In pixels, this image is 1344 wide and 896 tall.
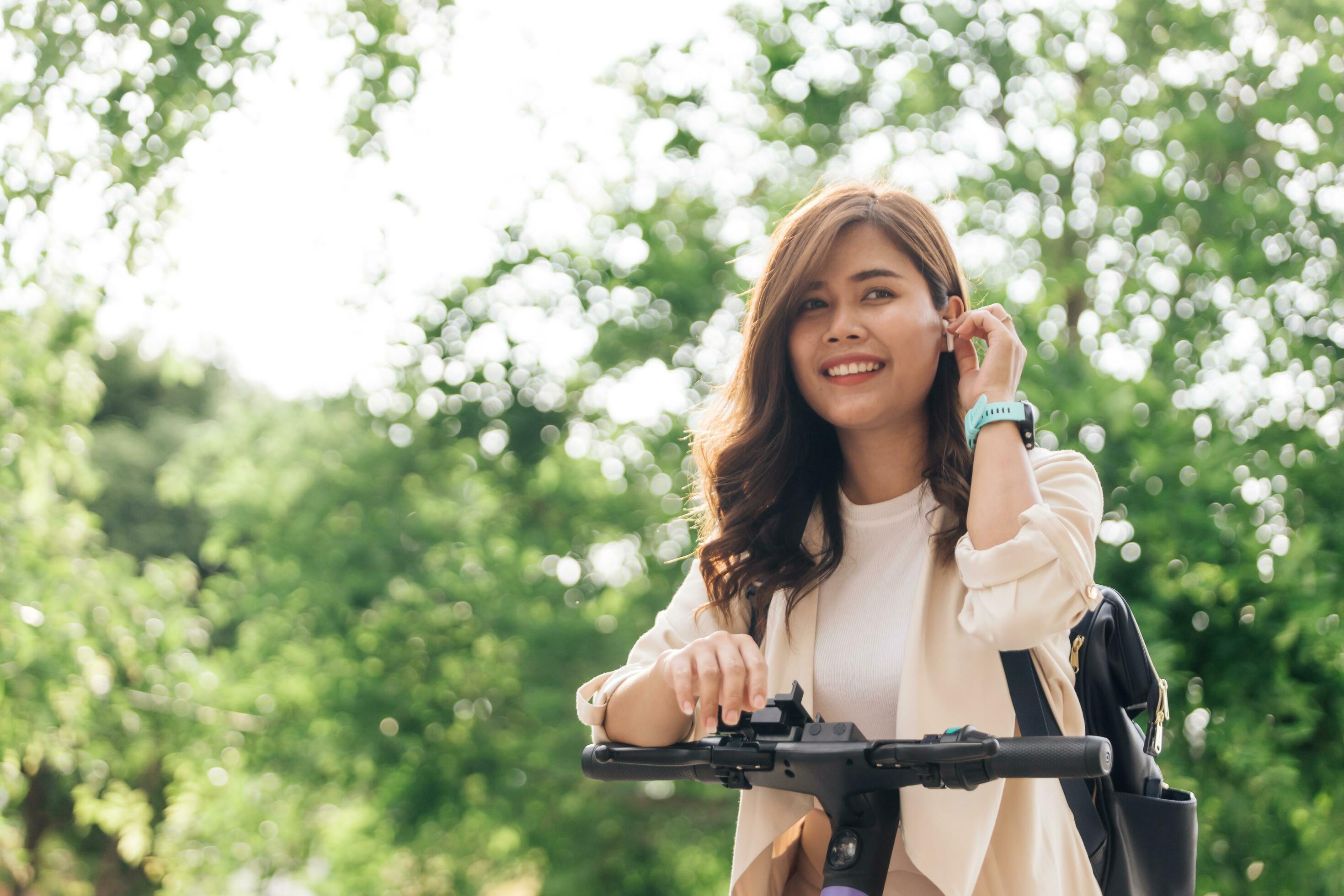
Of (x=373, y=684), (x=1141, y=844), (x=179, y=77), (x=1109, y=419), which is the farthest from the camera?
(x=373, y=684)

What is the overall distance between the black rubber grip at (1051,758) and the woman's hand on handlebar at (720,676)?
1.04ft

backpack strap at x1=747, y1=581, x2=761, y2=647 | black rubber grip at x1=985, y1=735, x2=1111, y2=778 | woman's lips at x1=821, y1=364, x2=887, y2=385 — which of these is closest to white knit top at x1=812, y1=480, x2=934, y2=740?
backpack strap at x1=747, y1=581, x2=761, y2=647

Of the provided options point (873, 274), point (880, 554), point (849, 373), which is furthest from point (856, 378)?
point (880, 554)

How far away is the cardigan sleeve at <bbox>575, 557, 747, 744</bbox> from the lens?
5.94 ft

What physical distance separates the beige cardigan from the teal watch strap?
9 cm

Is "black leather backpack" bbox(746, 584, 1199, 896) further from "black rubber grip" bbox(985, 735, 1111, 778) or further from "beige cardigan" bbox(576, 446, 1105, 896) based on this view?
"black rubber grip" bbox(985, 735, 1111, 778)

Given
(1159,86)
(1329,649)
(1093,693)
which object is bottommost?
(1329,649)

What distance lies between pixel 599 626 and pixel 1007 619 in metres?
5.49

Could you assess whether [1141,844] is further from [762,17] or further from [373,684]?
[762,17]

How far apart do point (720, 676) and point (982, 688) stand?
446mm

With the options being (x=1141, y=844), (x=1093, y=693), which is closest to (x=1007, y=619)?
(x=1093, y=693)

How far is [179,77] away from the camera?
4.86 m

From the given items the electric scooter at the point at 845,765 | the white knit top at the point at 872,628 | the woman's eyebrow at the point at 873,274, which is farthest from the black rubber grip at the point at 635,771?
the woman's eyebrow at the point at 873,274

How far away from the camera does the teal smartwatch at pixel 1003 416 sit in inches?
67.8
